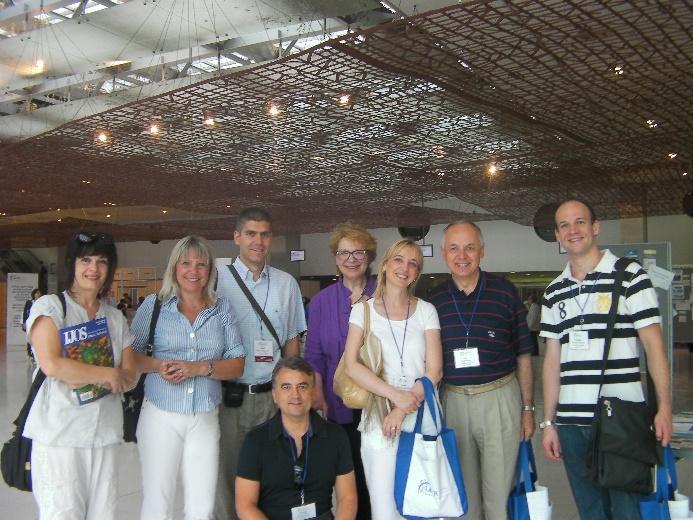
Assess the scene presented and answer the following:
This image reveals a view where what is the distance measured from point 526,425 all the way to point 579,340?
1.47 feet

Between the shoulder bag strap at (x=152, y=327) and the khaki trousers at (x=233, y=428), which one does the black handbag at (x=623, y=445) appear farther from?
the shoulder bag strap at (x=152, y=327)

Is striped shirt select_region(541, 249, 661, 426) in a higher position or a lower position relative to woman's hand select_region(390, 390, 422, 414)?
higher

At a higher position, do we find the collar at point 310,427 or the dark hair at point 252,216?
the dark hair at point 252,216

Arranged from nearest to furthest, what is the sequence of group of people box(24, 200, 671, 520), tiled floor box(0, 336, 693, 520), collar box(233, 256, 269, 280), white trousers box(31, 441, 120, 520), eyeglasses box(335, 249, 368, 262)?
white trousers box(31, 441, 120, 520) < group of people box(24, 200, 671, 520) < eyeglasses box(335, 249, 368, 262) < collar box(233, 256, 269, 280) < tiled floor box(0, 336, 693, 520)

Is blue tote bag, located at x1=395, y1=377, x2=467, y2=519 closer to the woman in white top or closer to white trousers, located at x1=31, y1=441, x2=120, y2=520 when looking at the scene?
the woman in white top

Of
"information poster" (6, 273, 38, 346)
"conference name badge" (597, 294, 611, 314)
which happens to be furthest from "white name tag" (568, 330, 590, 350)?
"information poster" (6, 273, 38, 346)

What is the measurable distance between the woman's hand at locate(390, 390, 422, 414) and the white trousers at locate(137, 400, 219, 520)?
31.5 inches

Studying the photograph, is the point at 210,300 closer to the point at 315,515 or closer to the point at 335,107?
the point at 315,515

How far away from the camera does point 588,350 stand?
2629 mm

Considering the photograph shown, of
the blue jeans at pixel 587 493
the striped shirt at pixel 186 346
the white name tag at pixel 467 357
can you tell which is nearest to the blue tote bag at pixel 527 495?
the blue jeans at pixel 587 493

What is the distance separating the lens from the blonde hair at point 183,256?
2.78 meters

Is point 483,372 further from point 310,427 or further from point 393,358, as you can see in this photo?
point 310,427

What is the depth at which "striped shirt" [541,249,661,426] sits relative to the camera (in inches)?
102

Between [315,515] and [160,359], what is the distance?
2.93ft
